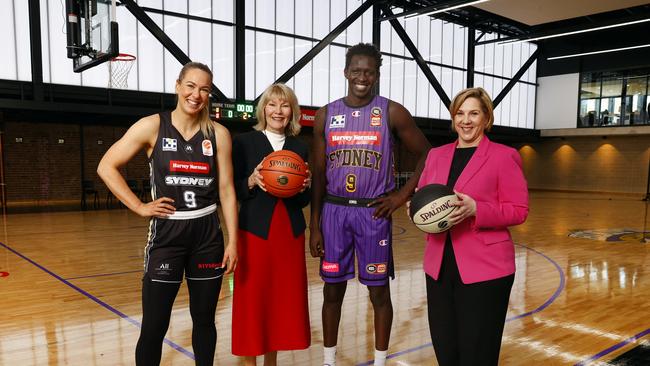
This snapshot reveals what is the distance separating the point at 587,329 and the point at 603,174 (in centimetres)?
2014

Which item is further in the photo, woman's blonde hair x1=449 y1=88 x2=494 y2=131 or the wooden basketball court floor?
the wooden basketball court floor

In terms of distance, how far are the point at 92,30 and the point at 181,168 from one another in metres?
5.31

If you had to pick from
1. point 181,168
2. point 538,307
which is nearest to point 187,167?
point 181,168

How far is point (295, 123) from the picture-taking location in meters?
2.27

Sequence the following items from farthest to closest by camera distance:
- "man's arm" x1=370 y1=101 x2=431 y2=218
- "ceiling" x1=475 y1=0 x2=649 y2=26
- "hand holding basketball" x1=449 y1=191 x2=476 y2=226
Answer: "ceiling" x1=475 y1=0 x2=649 y2=26 → "man's arm" x1=370 y1=101 x2=431 y2=218 → "hand holding basketball" x1=449 y1=191 x2=476 y2=226

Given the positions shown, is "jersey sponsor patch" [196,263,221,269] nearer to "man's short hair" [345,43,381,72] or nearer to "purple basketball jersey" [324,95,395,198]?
"purple basketball jersey" [324,95,395,198]

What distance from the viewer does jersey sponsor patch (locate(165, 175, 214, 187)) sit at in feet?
6.24

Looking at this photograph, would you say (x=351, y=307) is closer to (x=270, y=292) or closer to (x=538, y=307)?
(x=538, y=307)

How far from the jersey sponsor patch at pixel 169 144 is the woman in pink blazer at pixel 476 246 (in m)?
1.11

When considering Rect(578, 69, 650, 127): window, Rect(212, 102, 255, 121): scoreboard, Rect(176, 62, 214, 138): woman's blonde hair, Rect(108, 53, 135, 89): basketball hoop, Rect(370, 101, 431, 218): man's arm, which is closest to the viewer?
Rect(176, 62, 214, 138): woman's blonde hair

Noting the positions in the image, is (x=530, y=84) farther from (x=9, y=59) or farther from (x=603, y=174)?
(x=9, y=59)

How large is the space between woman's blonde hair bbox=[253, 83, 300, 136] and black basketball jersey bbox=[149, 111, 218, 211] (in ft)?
1.14

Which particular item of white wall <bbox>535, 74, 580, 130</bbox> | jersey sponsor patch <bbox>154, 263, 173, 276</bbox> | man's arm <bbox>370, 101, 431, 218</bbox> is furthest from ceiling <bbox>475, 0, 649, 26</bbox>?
jersey sponsor patch <bbox>154, 263, 173, 276</bbox>

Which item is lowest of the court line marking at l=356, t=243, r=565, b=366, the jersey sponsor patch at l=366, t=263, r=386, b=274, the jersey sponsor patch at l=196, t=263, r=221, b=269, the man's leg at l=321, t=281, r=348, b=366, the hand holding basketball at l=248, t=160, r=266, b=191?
A: the court line marking at l=356, t=243, r=565, b=366
